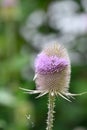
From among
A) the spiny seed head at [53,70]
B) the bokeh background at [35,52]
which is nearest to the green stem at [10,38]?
the bokeh background at [35,52]

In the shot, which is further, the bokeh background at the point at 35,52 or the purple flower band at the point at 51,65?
the bokeh background at the point at 35,52

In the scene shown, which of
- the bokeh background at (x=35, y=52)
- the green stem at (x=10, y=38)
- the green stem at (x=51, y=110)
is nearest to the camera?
the green stem at (x=51, y=110)

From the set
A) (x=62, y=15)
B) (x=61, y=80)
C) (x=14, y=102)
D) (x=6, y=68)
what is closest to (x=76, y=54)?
(x=62, y=15)

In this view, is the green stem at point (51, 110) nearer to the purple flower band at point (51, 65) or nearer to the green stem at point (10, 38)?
the purple flower band at point (51, 65)

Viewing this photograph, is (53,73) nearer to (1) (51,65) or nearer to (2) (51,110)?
(1) (51,65)

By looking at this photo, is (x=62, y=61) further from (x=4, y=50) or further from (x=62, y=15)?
(x=62, y=15)

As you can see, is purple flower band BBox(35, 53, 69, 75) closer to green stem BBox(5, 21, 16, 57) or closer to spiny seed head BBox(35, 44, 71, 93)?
→ spiny seed head BBox(35, 44, 71, 93)

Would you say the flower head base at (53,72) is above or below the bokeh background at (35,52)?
above
